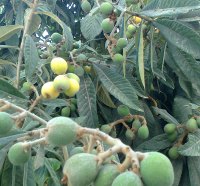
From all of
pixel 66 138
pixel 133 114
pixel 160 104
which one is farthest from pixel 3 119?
pixel 160 104

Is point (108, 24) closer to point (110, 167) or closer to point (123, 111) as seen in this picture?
point (123, 111)

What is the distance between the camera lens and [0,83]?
1.28 metres

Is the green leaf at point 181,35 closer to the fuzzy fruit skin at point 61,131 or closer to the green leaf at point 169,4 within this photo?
the green leaf at point 169,4

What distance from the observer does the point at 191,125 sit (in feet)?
5.20

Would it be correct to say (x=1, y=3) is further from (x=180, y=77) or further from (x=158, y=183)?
(x=158, y=183)

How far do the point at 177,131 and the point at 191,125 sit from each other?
0.09 metres

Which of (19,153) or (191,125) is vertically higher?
(19,153)

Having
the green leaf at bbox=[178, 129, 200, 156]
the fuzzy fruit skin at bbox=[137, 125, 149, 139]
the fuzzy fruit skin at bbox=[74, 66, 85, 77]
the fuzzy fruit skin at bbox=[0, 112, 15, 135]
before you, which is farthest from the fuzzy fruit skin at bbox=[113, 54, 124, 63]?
the fuzzy fruit skin at bbox=[0, 112, 15, 135]

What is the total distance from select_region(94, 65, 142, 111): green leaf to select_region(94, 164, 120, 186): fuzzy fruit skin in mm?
703

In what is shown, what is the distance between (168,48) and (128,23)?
0.74 ft

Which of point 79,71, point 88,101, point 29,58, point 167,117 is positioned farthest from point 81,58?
point 167,117

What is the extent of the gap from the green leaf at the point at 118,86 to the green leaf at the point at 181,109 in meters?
0.29

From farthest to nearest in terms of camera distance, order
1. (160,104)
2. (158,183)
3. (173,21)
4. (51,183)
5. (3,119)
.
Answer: (160,104), (173,21), (51,183), (3,119), (158,183)

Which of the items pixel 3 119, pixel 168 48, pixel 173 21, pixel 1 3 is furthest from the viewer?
pixel 1 3
